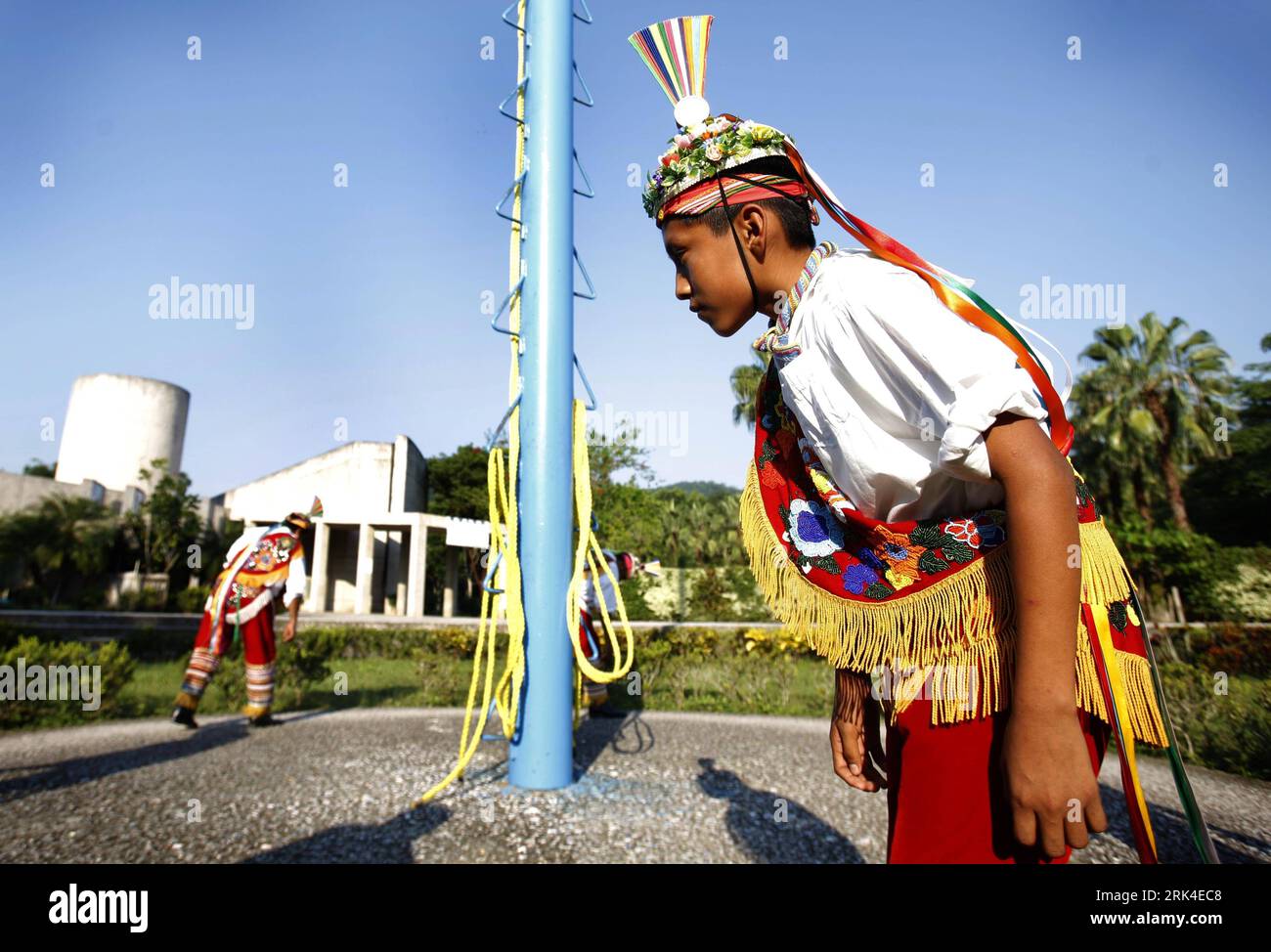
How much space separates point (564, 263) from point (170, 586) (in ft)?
76.8

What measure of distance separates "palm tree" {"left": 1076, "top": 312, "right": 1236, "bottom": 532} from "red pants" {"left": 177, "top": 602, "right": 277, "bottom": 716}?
27.6m

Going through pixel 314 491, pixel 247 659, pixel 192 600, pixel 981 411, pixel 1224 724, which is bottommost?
pixel 192 600

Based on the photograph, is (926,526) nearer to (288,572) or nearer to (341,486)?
(288,572)

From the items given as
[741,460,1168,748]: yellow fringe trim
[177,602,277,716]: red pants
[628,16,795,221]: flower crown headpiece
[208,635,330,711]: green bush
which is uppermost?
[628,16,795,221]: flower crown headpiece

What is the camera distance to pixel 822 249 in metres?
1.51

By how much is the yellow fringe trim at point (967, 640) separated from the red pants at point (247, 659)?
6.37 m

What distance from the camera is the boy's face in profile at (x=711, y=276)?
1556 mm

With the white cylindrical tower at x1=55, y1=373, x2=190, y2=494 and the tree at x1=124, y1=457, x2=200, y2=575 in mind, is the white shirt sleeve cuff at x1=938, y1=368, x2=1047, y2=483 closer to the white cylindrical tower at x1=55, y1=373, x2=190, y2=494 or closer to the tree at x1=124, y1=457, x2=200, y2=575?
the tree at x1=124, y1=457, x2=200, y2=575

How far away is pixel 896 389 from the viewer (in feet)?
3.92

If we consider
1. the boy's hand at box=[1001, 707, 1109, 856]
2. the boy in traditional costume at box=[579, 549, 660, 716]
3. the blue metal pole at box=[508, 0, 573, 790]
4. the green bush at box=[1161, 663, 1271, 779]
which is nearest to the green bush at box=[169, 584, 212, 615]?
the boy in traditional costume at box=[579, 549, 660, 716]

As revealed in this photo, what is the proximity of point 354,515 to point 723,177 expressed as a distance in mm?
22293

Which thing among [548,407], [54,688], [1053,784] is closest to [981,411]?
[1053,784]

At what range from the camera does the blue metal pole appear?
4250mm
